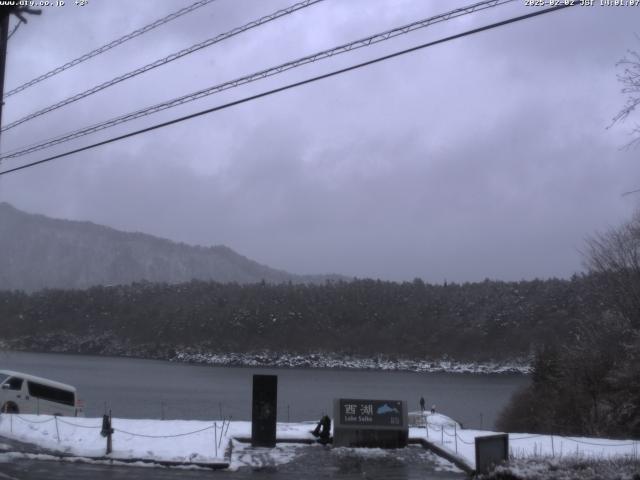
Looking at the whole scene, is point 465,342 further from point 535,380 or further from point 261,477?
point 261,477

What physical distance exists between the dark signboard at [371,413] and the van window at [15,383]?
49.5 feet

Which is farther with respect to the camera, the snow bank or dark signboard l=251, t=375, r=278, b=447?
dark signboard l=251, t=375, r=278, b=447

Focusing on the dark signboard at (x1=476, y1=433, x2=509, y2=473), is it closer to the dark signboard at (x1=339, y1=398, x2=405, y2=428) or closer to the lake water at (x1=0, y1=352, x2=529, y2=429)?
the dark signboard at (x1=339, y1=398, x2=405, y2=428)

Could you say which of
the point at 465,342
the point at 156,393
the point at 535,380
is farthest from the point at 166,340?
the point at 535,380

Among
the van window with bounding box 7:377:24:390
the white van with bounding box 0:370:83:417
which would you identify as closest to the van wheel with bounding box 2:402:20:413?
the white van with bounding box 0:370:83:417

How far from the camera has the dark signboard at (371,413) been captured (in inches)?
878

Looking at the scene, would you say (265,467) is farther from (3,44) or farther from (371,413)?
(3,44)

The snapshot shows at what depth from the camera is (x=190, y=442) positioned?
21469 millimetres

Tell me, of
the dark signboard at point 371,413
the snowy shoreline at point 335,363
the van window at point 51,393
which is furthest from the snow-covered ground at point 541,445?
the snowy shoreline at point 335,363

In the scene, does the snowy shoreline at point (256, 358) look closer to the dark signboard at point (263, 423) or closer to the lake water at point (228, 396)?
the lake water at point (228, 396)

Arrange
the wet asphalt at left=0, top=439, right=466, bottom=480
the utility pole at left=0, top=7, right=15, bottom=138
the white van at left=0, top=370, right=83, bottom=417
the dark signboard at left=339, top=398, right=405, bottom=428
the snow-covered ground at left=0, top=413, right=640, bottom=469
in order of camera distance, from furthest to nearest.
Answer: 1. the white van at left=0, top=370, right=83, bottom=417
2. the dark signboard at left=339, top=398, right=405, bottom=428
3. the snow-covered ground at left=0, top=413, right=640, bottom=469
4. the utility pole at left=0, top=7, right=15, bottom=138
5. the wet asphalt at left=0, top=439, right=466, bottom=480

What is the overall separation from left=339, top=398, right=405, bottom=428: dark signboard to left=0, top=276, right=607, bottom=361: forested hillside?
12523 cm

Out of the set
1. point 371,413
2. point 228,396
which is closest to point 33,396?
point 371,413

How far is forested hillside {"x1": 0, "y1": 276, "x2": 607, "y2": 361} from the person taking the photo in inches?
6058
